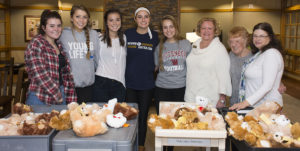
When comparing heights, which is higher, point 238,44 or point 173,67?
point 238,44

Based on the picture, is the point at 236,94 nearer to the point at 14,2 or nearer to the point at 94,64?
the point at 94,64

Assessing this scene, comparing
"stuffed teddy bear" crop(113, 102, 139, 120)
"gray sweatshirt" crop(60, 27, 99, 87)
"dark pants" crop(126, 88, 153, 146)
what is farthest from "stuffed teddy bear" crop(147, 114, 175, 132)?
"dark pants" crop(126, 88, 153, 146)

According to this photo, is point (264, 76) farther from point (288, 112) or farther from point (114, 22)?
point (288, 112)

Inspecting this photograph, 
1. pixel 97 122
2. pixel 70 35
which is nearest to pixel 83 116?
pixel 97 122

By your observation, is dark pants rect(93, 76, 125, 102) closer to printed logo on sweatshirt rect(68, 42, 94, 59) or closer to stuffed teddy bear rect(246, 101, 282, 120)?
printed logo on sweatshirt rect(68, 42, 94, 59)

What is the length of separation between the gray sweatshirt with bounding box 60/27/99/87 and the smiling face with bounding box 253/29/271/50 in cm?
130

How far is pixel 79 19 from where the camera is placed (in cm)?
230

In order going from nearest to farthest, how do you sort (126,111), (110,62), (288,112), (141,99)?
(126,111)
(110,62)
(141,99)
(288,112)

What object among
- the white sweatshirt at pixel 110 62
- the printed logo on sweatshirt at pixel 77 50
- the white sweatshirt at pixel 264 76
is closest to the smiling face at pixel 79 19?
the printed logo on sweatshirt at pixel 77 50

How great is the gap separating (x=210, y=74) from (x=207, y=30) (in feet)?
1.25

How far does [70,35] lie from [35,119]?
968 millimetres

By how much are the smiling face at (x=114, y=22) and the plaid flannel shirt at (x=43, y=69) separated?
0.59m

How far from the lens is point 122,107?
1.60 metres

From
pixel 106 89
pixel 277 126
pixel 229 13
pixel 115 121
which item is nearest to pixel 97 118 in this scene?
pixel 115 121
